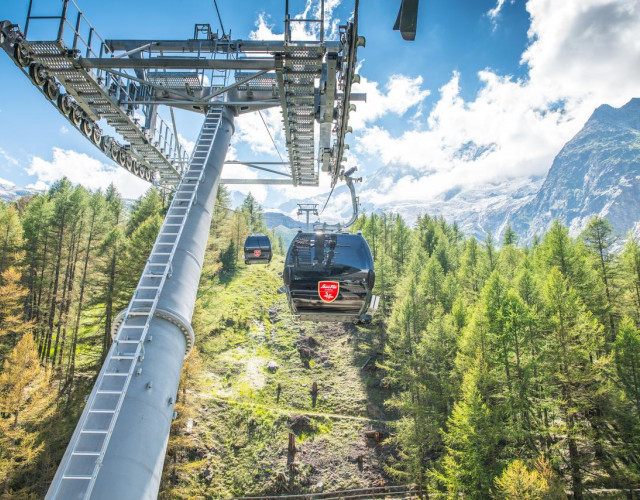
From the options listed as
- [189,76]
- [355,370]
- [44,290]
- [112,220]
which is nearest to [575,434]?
[355,370]

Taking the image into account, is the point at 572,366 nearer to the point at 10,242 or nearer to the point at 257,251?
the point at 257,251

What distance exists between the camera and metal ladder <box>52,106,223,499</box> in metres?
4.16

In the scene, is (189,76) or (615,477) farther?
(615,477)

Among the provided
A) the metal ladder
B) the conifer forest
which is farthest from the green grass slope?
the metal ladder

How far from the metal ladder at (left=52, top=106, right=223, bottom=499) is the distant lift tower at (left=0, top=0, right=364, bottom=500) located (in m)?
0.01

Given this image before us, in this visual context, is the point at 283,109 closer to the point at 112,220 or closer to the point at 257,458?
the point at 257,458

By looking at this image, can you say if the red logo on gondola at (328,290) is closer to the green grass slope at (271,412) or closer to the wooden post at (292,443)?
the green grass slope at (271,412)

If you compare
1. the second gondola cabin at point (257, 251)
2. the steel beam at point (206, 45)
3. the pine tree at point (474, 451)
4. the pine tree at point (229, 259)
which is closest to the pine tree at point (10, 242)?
the second gondola cabin at point (257, 251)

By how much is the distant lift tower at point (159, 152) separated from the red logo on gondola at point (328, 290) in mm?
2881

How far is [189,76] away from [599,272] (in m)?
28.2

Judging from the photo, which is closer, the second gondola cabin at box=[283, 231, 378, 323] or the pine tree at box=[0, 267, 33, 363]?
the second gondola cabin at box=[283, 231, 378, 323]

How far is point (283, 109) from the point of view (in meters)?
7.62

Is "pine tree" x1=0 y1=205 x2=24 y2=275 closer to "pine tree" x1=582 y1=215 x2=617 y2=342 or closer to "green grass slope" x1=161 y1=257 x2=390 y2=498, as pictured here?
"green grass slope" x1=161 y1=257 x2=390 y2=498

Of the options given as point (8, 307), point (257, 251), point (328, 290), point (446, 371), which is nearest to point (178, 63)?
point (328, 290)
